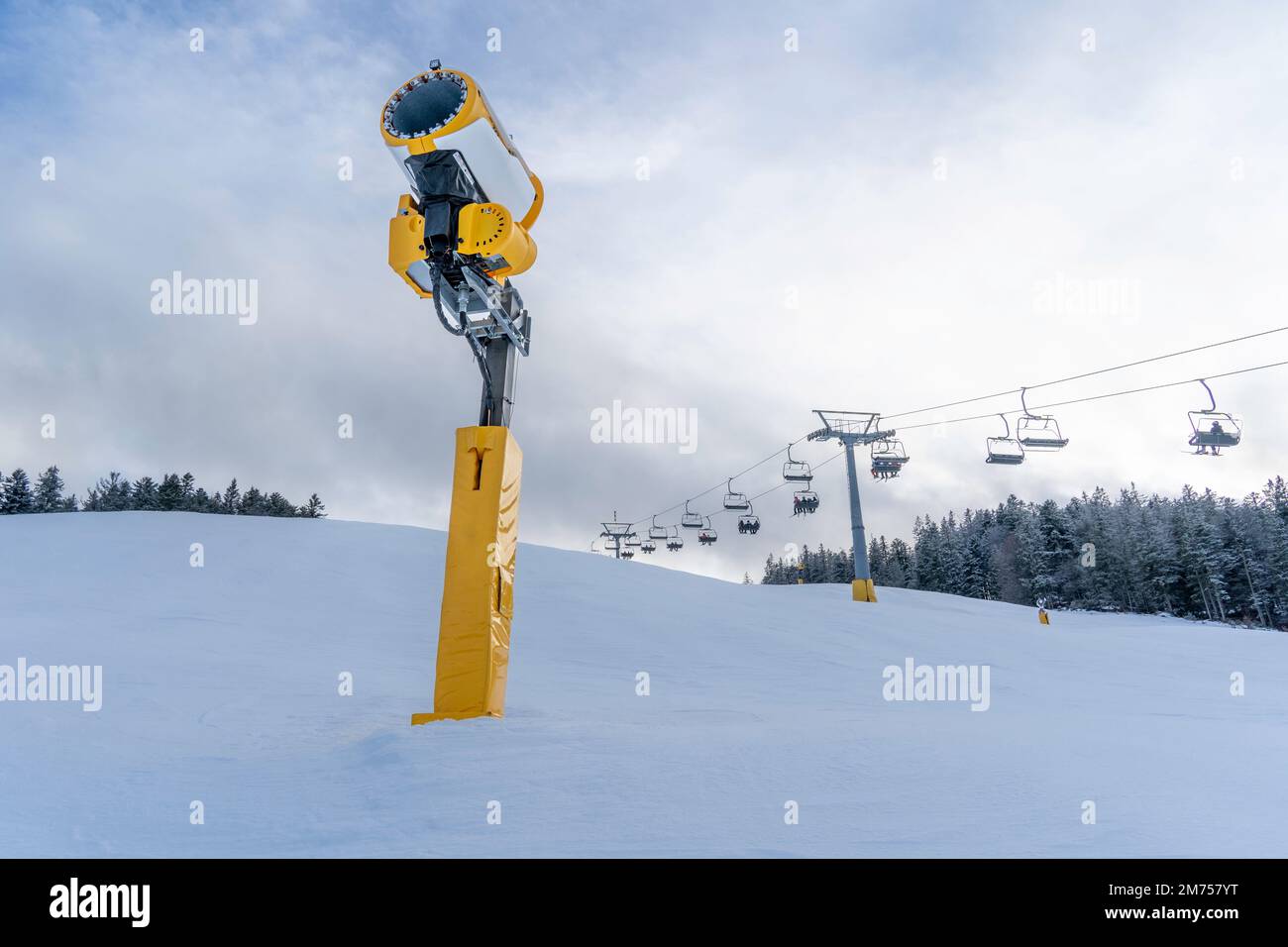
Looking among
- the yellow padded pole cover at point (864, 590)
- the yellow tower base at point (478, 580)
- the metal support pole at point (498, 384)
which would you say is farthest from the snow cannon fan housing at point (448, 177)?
the yellow padded pole cover at point (864, 590)

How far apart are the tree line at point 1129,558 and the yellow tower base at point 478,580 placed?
53808 millimetres

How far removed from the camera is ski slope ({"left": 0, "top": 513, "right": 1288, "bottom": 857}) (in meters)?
3.34

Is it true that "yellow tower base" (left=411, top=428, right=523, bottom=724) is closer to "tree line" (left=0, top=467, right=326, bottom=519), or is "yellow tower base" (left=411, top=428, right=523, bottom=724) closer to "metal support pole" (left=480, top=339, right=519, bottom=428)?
"metal support pole" (left=480, top=339, right=519, bottom=428)

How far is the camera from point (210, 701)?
6961 mm

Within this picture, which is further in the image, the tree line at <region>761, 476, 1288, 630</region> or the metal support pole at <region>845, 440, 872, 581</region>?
the tree line at <region>761, 476, 1288, 630</region>

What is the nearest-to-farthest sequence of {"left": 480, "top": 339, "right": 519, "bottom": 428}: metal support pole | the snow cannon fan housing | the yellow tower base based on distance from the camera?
the yellow tower base, the snow cannon fan housing, {"left": 480, "top": 339, "right": 519, "bottom": 428}: metal support pole

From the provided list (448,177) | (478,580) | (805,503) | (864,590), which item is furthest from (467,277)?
(805,503)

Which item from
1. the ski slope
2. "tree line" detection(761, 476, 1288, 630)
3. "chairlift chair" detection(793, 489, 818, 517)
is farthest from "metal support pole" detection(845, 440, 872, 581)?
"tree line" detection(761, 476, 1288, 630)

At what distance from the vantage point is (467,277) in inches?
263

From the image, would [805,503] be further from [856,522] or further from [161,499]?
[161,499]
